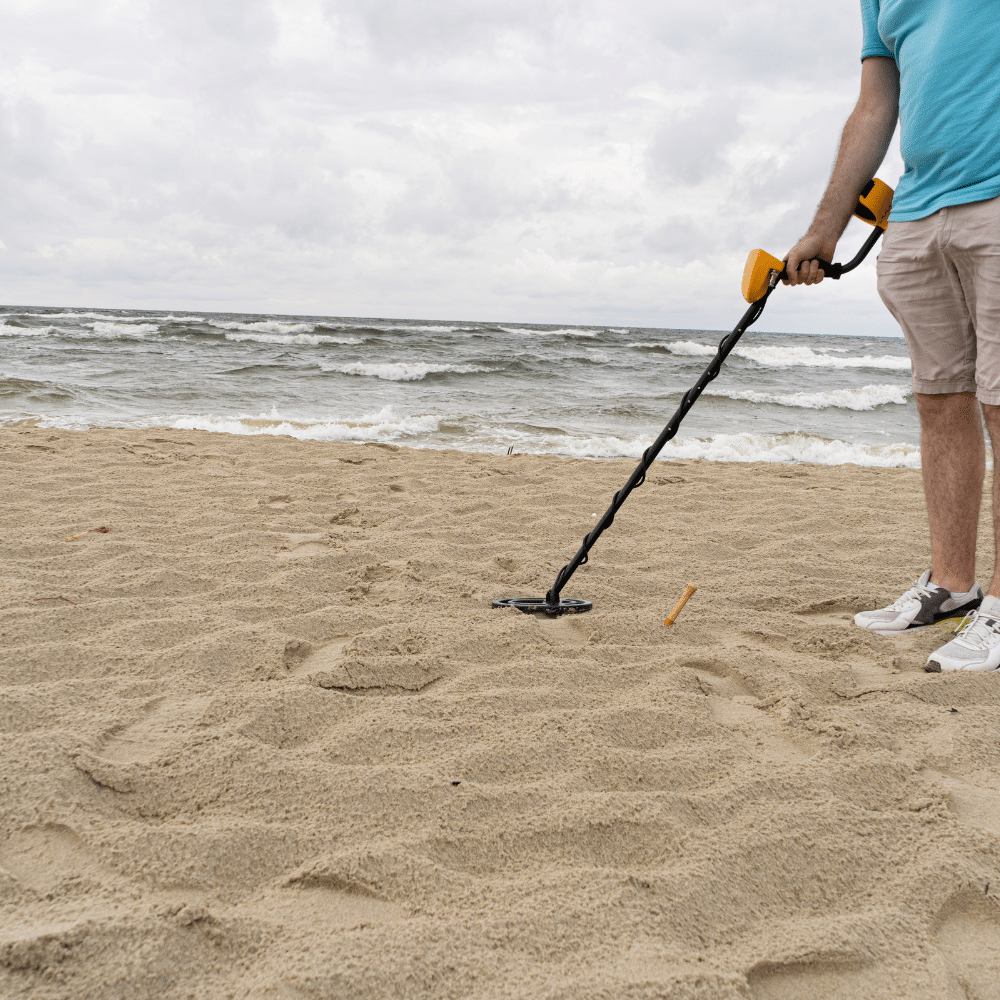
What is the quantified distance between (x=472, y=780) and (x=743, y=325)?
146 cm

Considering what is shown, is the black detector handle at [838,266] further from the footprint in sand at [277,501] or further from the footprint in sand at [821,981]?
the footprint in sand at [277,501]

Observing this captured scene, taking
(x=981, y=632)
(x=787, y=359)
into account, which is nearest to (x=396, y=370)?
(x=981, y=632)

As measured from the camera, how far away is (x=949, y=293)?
2.09 m

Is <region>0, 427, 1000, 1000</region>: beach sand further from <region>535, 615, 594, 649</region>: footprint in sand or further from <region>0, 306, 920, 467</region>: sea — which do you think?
<region>0, 306, 920, 467</region>: sea

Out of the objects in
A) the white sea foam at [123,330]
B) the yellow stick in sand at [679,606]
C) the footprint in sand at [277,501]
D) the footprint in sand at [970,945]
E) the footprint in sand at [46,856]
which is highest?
the white sea foam at [123,330]

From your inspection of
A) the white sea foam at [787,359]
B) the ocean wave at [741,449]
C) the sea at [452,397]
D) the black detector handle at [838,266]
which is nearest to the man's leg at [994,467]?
the black detector handle at [838,266]

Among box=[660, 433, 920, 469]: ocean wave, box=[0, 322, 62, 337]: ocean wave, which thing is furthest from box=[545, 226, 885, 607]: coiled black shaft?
box=[0, 322, 62, 337]: ocean wave

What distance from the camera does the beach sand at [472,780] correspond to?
102cm

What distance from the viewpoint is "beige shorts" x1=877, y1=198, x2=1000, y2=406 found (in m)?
1.92

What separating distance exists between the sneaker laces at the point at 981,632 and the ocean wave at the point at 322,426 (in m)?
5.23

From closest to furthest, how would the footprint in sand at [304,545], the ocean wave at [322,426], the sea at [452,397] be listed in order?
1. the footprint in sand at [304,545]
2. the ocean wave at [322,426]
3. the sea at [452,397]

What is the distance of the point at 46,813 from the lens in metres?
1.25

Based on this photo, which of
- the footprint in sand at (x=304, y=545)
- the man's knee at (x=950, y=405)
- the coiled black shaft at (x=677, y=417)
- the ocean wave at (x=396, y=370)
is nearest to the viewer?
the coiled black shaft at (x=677, y=417)

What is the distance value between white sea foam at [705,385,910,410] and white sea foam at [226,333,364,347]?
11.4 meters
